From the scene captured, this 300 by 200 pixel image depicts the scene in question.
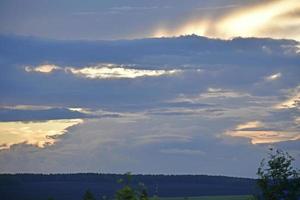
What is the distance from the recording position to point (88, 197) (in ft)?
297

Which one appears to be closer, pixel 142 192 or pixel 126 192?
pixel 126 192

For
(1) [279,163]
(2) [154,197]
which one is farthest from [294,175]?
(2) [154,197]

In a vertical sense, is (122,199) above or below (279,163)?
below

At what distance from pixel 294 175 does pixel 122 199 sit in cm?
3090

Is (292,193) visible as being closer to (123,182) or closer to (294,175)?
(294,175)

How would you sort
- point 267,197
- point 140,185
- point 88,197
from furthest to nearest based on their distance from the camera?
point 88,197 < point 267,197 < point 140,185

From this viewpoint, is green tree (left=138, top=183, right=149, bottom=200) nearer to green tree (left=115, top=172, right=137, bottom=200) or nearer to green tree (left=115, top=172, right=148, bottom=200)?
green tree (left=115, top=172, right=148, bottom=200)

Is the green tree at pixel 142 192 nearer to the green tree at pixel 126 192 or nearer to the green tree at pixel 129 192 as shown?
the green tree at pixel 129 192

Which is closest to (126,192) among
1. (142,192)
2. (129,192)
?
(129,192)

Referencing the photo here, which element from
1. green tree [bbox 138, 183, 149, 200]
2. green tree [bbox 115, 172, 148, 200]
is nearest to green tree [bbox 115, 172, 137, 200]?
green tree [bbox 115, 172, 148, 200]

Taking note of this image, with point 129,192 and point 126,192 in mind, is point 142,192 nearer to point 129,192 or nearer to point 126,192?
point 129,192

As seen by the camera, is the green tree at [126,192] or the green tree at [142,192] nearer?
the green tree at [142,192]

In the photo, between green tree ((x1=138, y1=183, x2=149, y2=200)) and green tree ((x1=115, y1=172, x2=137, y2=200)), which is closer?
green tree ((x1=138, y1=183, x2=149, y2=200))

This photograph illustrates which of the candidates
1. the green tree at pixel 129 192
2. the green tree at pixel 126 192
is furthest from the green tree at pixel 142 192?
the green tree at pixel 126 192
